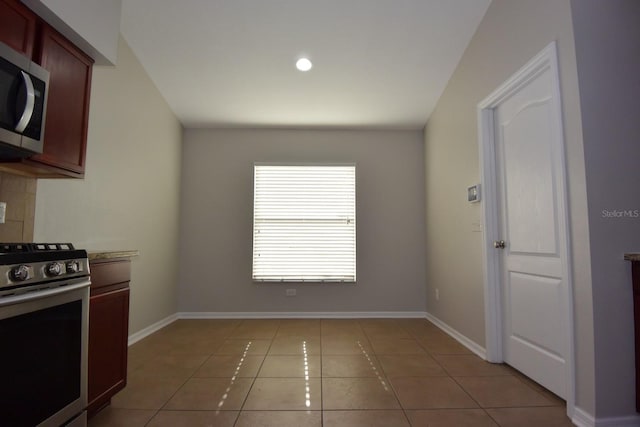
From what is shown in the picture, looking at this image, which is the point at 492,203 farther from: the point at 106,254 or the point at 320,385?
the point at 106,254

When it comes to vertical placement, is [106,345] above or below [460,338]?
above

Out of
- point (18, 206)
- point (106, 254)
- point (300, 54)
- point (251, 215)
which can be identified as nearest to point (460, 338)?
point (251, 215)

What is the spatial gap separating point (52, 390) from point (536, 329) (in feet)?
9.29

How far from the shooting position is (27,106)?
1.64 meters

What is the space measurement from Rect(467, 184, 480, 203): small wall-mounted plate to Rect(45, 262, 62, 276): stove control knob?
118 inches

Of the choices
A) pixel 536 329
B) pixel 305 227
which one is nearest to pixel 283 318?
pixel 305 227

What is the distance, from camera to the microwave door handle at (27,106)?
1.63m

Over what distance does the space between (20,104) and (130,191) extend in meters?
1.92

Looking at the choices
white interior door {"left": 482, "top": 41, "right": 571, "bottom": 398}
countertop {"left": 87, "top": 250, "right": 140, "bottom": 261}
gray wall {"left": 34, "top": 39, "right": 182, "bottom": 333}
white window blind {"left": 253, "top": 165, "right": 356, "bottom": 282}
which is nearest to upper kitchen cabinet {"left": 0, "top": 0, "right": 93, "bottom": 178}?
gray wall {"left": 34, "top": 39, "right": 182, "bottom": 333}

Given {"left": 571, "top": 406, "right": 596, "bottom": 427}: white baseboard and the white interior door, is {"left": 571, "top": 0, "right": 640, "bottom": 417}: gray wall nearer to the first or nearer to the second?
{"left": 571, "top": 406, "right": 596, "bottom": 427}: white baseboard

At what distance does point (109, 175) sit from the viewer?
3.12 metres

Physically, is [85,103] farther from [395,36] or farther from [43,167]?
[395,36]

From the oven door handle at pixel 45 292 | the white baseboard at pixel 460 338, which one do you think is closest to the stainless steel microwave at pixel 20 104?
the oven door handle at pixel 45 292

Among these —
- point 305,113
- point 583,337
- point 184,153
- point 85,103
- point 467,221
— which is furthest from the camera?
point 184,153
